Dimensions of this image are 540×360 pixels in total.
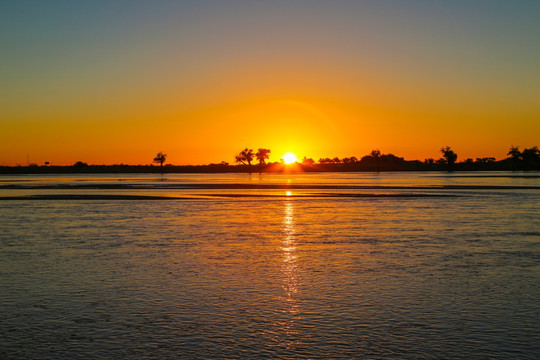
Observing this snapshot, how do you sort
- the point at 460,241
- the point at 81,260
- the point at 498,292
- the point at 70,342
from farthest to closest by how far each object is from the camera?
the point at 460,241 < the point at 81,260 < the point at 498,292 < the point at 70,342

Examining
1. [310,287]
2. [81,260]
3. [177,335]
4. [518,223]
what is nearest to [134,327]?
[177,335]

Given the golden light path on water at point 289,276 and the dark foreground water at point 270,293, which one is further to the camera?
the golden light path on water at point 289,276

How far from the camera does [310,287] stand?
13.4 m

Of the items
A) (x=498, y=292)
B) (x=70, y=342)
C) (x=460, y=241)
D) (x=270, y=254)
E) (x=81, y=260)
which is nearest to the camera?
(x=70, y=342)

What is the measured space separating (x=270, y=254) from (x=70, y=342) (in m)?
10.2

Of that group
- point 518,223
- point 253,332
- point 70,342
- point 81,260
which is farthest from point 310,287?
point 518,223

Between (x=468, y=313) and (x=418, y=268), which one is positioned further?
(x=418, y=268)

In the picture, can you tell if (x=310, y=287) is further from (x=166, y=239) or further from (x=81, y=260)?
(x=166, y=239)

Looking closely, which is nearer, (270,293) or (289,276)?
(270,293)

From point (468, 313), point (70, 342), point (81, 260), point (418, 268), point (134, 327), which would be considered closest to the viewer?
point (70, 342)

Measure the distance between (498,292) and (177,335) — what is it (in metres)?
7.95

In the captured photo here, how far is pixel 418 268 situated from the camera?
16.0 metres

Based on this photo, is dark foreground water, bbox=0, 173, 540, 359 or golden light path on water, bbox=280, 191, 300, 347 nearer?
dark foreground water, bbox=0, 173, 540, 359

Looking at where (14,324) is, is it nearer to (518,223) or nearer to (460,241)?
(460,241)
